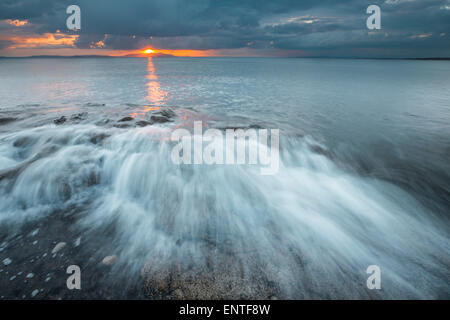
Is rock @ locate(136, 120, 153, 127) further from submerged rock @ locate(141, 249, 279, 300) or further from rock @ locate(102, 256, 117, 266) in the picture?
submerged rock @ locate(141, 249, 279, 300)

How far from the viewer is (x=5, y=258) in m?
3.12

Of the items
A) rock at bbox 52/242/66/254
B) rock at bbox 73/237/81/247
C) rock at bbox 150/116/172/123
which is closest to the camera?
rock at bbox 52/242/66/254

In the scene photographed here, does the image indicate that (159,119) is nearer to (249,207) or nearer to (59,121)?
(59,121)

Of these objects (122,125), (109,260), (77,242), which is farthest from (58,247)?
(122,125)

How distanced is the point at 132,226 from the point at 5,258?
1.75m

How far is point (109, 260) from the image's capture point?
3.14m

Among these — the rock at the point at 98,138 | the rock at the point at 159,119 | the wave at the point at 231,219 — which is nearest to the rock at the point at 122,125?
the rock at the point at 98,138

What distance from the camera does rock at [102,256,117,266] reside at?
309 cm

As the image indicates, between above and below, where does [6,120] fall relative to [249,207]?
above

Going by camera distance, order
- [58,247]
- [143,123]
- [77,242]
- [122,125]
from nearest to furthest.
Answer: [58,247]
[77,242]
[122,125]
[143,123]

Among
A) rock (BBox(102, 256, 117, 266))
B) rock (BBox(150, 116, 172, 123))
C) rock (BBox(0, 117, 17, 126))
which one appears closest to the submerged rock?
rock (BBox(102, 256, 117, 266))

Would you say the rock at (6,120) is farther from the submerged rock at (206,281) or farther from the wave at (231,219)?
the submerged rock at (206,281)
